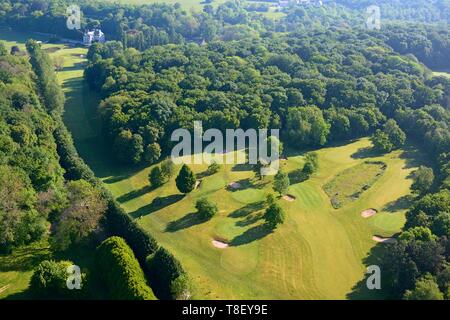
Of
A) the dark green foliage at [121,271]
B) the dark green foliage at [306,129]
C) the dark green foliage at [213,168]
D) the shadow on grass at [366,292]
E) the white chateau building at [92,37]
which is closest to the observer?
the dark green foliage at [121,271]

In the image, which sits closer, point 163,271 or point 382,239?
point 163,271

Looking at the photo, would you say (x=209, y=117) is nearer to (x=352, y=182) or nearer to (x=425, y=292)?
(x=352, y=182)

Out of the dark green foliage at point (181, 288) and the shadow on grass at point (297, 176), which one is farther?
the shadow on grass at point (297, 176)

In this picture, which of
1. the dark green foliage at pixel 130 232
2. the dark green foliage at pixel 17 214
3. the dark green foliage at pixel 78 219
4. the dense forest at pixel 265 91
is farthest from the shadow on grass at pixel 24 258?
the dense forest at pixel 265 91

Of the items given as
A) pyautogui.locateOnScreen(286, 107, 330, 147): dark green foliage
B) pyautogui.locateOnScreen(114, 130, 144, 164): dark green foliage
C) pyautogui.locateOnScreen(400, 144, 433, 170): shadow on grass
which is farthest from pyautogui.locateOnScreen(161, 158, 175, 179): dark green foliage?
pyautogui.locateOnScreen(400, 144, 433, 170): shadow on grass

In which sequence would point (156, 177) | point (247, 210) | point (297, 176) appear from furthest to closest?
point (297, 176), point (156, 177), point (247, 210)

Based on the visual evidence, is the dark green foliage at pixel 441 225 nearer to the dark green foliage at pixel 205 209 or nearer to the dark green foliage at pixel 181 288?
the dark green foliage at pixel 205 209

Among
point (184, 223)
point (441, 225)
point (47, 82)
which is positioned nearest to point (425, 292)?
point (441, 225)
